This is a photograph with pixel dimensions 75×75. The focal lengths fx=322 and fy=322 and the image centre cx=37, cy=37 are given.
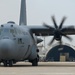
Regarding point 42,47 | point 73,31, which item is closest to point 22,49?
point 73,31

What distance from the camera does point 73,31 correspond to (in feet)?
119

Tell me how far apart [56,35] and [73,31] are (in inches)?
135

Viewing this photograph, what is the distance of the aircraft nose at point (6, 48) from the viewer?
29.2 m

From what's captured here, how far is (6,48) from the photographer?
29.2 metres

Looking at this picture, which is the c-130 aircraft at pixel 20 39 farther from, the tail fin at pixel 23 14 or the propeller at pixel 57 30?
the tail fin at pixel 23 14

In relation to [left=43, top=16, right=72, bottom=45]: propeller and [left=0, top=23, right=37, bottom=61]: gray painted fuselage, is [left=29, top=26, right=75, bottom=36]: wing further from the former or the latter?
[left=0, top=23, right=37, bottom=61]: gray painted fuselage

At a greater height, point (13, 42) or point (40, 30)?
point (40, 30)

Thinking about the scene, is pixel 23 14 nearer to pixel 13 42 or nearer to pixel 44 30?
pixel 44 30

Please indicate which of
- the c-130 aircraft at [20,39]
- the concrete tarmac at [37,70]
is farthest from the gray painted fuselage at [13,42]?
the concrete tarmac at [37,70]

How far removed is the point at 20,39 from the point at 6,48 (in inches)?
96.4

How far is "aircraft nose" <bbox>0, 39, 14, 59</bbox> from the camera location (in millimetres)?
29172

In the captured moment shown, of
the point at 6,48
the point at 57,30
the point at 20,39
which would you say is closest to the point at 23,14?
the point at 57,30

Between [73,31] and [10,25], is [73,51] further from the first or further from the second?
[10,25]

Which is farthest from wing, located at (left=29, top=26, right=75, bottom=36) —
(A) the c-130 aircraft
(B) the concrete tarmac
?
(B) the concrete tarmac
